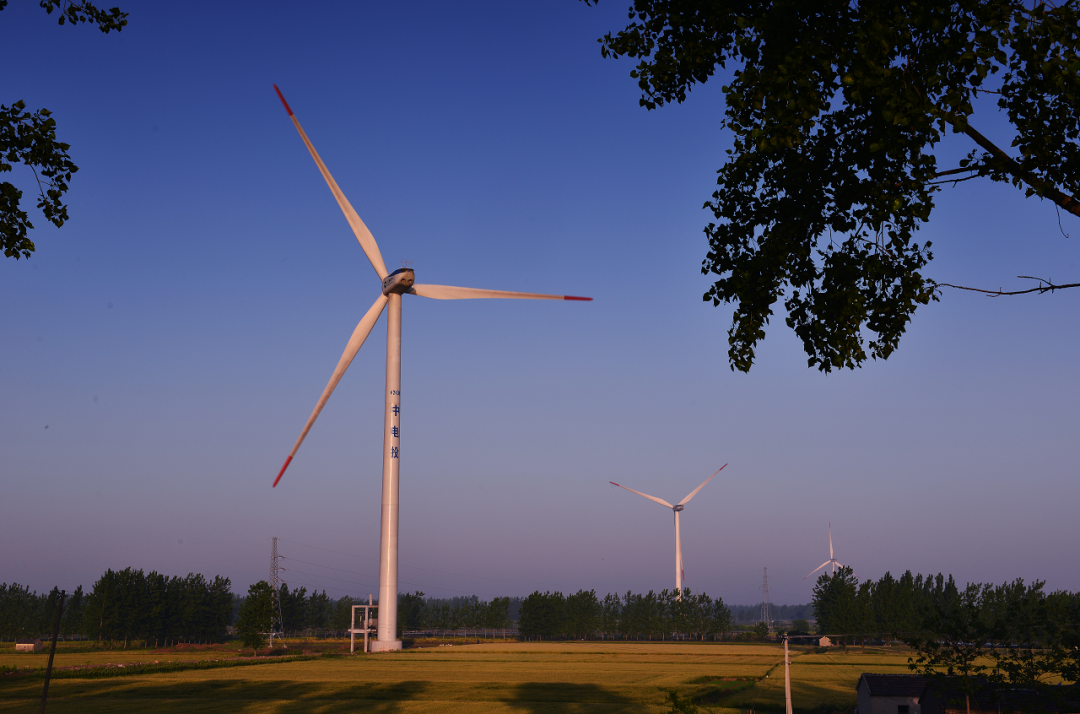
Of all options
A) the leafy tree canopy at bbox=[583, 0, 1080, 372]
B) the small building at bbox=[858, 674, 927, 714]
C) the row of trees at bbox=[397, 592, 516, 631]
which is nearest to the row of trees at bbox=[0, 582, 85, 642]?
the row of trees at bbox=[397, 592, 516, 631]

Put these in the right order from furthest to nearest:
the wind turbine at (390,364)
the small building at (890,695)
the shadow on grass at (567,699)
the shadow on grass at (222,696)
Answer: the wind turbine at (390,364)
the small building at (890,695)
the shadow on grass at (567,699)
the shadow on grass at (222,696)

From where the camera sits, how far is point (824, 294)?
44.9 ft

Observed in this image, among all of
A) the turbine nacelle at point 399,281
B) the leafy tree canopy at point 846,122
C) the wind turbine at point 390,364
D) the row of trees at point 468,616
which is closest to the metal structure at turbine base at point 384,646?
the wind turbine at point 390,364

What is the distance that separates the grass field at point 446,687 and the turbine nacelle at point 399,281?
133ft

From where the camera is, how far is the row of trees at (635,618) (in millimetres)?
184750

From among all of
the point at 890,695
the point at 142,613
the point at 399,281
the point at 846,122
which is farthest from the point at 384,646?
the point at 846,122

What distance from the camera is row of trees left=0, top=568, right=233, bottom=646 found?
467 ft

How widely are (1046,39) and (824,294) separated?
187 inches

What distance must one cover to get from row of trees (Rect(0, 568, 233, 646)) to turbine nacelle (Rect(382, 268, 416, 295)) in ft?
288

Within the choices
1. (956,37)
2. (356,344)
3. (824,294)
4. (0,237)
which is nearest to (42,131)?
(0,237)

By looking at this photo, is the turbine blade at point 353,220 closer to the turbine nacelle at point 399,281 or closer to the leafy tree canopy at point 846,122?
the turbine nacelle at point 399,281

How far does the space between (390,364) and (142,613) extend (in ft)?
282

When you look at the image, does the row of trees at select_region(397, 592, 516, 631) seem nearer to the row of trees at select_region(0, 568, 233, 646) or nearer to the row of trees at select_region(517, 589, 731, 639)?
the row of trees at select_region(517, 589, 731, 639)

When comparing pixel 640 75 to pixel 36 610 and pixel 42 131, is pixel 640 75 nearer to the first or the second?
pixel 42 131
